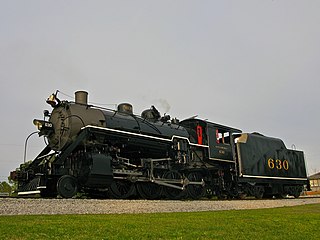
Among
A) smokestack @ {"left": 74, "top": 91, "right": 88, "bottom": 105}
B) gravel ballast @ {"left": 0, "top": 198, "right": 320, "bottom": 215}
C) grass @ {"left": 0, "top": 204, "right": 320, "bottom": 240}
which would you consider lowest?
grass @ {"left": 0, "top": 204, "right": 320, "bottom": 240}

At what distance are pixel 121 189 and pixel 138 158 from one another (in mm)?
1618

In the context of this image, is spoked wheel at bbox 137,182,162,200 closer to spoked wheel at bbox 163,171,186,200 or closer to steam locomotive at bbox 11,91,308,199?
steam locomotive at bbox 11,91,308,199

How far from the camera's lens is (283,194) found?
22.9m

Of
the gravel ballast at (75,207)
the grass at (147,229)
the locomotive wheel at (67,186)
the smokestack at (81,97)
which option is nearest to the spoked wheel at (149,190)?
the locomotive wheel at (67,186)

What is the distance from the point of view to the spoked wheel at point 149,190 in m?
14.7

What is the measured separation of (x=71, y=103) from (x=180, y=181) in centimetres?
589

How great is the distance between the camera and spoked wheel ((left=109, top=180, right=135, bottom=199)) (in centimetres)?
1377

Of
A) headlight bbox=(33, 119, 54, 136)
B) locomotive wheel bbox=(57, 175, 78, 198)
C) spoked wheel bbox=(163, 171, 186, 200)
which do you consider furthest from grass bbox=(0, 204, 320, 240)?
spoked wheel bbox=(163, 171, 186, 200)

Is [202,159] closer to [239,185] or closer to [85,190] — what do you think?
[239,185]

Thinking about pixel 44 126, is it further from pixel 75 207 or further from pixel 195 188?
pixel 195 188

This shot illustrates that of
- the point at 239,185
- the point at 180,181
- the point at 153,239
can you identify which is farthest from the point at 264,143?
the point at 153,239

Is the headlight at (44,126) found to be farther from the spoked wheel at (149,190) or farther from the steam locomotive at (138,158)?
the spoked wheel at (149,190)

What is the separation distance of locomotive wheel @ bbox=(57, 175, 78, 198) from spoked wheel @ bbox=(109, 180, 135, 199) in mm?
1715

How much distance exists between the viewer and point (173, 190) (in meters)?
16.1
